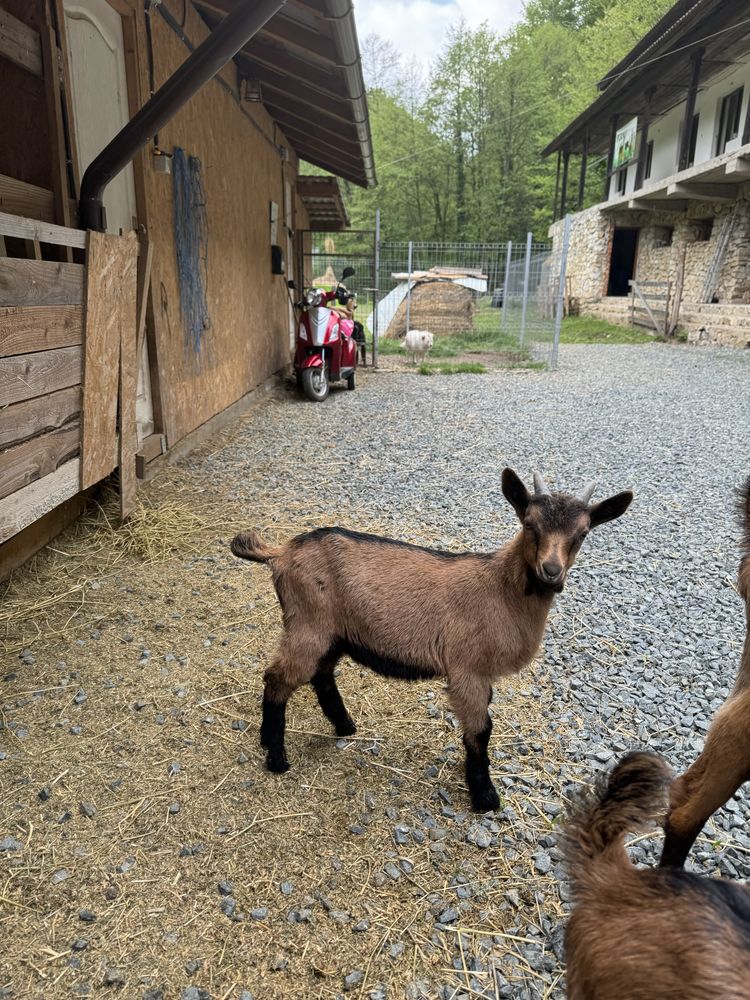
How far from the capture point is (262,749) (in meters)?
2.63

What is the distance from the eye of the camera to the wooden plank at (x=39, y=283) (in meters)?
3.00

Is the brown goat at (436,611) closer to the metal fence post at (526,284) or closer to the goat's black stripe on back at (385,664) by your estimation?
the goat's black stripe on back at (385,664)

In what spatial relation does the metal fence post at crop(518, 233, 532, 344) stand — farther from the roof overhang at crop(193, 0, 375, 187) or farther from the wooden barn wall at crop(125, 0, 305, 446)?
the wooden barn wall at crop(125, 0, 305, 446)

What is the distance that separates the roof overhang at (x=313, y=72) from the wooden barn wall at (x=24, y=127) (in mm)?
1909

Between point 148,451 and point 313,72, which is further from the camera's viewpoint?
point 313,72

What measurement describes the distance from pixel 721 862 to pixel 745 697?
74 centimetres

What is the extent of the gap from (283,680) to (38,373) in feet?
6.94

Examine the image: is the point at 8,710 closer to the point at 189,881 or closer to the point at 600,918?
the point at 189,881

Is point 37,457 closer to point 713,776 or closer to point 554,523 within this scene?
point 554,523

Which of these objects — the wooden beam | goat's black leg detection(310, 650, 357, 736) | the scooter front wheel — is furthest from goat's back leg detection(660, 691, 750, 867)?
the wooden beam

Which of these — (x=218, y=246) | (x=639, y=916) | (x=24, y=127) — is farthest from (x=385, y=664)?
(x=218, y=246)

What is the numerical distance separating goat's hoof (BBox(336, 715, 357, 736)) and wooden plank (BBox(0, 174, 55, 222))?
315cm

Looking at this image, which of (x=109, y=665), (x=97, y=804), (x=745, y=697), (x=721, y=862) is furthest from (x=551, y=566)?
(x=109, y=665)

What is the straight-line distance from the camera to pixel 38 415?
3.35m
